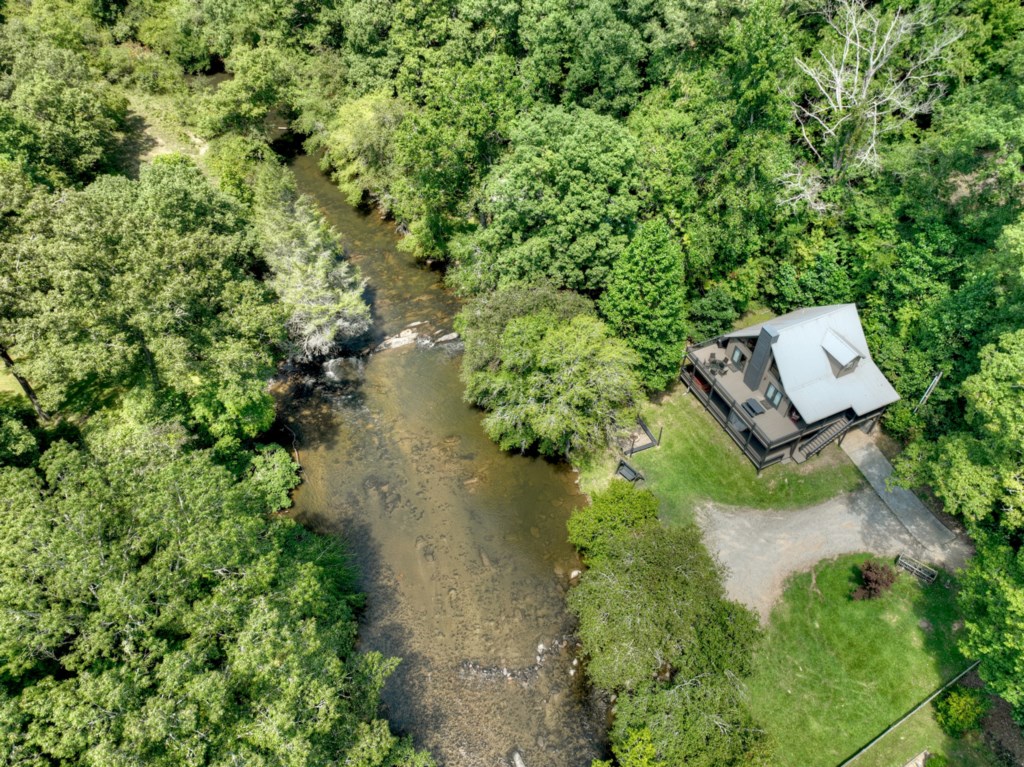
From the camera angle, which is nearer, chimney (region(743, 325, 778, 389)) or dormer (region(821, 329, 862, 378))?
dormer (region(821, 329, 862, 378))

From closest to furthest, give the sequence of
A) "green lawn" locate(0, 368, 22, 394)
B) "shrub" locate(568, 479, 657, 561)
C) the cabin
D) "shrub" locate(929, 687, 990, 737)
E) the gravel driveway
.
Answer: "shrub" locate(929, 687, 990, 737) < "shrub" locate(568, 479, 657, 561) < the gravel driveway < the cabin < "green lawn" locate(0, 368, 22, 394)

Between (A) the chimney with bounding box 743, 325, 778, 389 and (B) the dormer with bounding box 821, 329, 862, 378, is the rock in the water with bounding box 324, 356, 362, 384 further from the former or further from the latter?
(B) the dormer with bounding box 821, 329, 862, 378

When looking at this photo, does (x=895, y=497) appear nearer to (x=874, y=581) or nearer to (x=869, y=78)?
(x=874, y=581)

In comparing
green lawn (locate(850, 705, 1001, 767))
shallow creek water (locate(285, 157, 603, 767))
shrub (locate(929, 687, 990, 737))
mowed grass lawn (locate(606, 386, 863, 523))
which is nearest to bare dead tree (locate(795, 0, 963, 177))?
mowed grass lawn (locate(606, 386, 863, 523))

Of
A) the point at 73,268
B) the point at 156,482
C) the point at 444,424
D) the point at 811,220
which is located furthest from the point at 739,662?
the point at 73,268

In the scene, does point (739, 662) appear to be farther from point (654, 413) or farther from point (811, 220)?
point (811, 220)

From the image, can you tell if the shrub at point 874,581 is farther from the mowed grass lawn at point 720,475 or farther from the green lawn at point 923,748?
the green lawn at point 923,748
